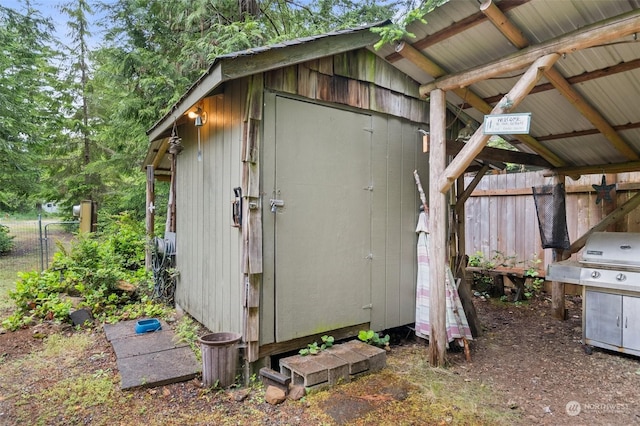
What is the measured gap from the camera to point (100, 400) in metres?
2.78

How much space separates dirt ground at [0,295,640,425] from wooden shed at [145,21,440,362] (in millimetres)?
548

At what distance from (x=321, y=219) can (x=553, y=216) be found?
3.42m

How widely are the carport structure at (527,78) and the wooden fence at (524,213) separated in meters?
0.80

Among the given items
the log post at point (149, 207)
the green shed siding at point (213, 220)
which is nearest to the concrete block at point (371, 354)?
the green shed siding at point (213, 220)

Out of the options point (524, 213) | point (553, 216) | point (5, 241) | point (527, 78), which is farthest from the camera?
point (5, 241)

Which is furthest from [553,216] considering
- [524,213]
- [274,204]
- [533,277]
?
[274,204]

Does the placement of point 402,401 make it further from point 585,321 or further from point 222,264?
point 585,321

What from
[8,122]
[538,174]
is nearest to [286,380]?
[538,174]

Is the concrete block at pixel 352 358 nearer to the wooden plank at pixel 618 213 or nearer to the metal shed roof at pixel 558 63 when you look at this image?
the metal shed roof at pixel 558 63

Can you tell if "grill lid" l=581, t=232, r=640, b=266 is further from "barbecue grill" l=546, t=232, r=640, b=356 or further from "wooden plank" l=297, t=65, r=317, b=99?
"wooden plank" l=297, t=65, r=317, b=99

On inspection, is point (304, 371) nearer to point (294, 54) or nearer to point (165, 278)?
point (294, 54)

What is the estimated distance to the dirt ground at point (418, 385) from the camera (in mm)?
2557

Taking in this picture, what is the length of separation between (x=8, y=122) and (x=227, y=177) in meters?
6.94

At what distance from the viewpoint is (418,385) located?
300cm
